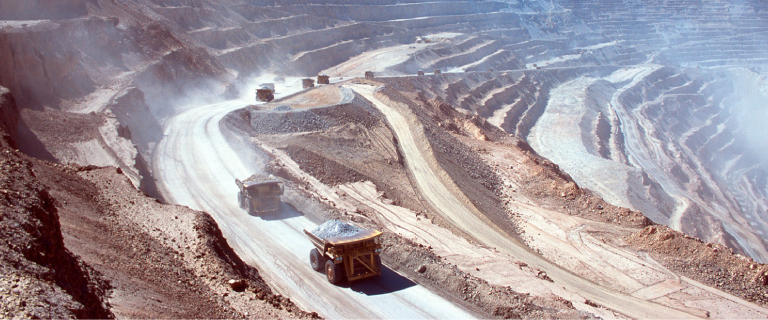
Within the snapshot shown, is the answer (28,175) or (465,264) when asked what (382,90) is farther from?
(28,175)

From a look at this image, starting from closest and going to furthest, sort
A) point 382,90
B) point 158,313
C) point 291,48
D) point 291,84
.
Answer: point 158,313, point 382,90, point 291,84, point 291,48

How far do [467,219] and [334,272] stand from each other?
10.2 meters

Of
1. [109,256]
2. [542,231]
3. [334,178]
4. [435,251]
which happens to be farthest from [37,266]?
[542,231]

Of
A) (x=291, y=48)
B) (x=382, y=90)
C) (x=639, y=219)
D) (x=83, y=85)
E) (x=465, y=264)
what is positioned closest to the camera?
(x=465, y=264)

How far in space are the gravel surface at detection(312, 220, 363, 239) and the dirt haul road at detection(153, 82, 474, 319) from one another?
4.35ft

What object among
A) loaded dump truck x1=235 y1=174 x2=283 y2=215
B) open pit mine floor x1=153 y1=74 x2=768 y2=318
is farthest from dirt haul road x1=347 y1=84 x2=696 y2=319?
loaded dump truck x1=235 y1=174 x2=283 y2=215

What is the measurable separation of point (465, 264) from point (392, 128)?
18.6 metres

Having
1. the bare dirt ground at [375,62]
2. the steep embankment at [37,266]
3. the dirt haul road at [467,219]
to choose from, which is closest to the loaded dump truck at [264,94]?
the dirt haul road at [467,219]

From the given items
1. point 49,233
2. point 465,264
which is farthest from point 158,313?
point 465,264

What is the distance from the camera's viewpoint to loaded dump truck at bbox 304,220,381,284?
1675cm

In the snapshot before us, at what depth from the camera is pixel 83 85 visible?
37.2m

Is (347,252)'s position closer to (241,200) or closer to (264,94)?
(241,200)

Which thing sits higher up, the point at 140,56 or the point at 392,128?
the point at 140,56

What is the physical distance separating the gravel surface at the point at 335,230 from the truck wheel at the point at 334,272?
0.80m
